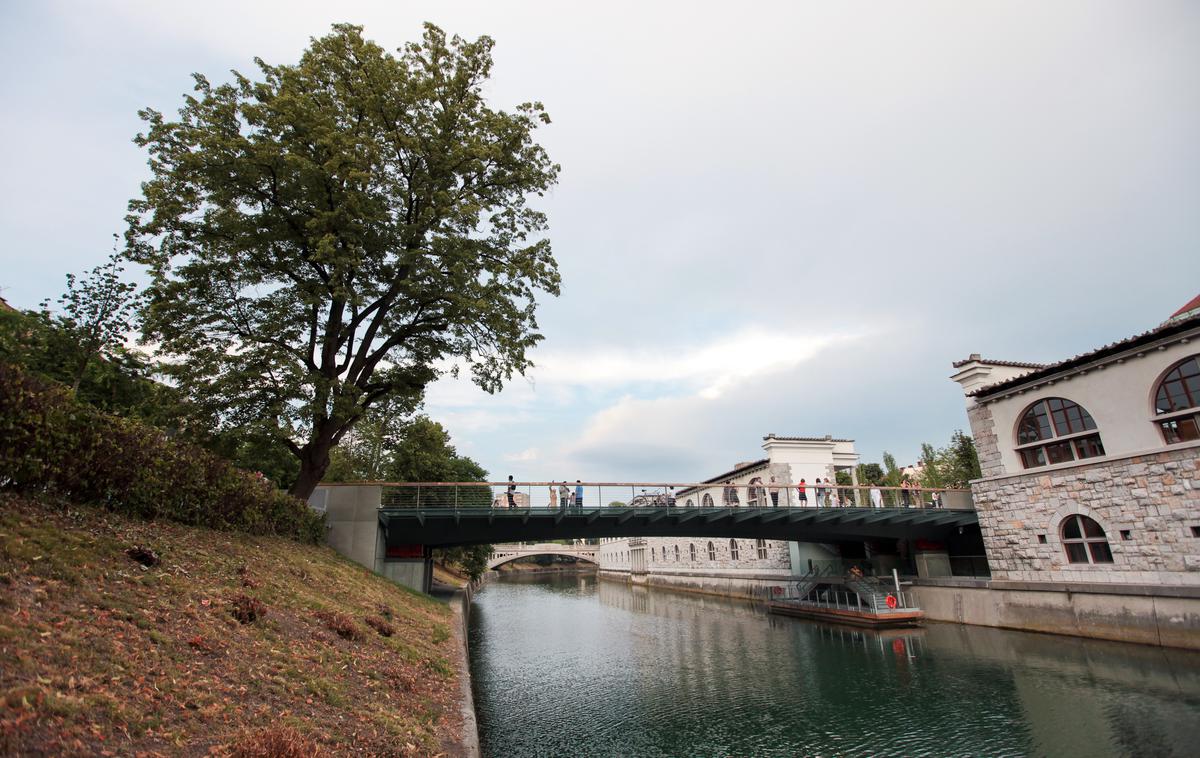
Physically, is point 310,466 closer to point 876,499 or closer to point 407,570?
point 407,570

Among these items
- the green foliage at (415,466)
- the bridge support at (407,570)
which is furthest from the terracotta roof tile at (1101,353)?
the bridge support at (407,570)

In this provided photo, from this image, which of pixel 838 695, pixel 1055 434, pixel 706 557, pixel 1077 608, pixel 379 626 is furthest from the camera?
pixel 706 557

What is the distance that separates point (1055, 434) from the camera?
2392cm

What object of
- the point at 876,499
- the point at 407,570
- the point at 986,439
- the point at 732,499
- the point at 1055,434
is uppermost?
the point at 986,439

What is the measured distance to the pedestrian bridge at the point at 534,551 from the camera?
7706 cm

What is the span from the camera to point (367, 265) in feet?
60.0

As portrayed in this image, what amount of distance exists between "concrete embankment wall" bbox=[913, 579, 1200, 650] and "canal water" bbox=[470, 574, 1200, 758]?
0.94 metres

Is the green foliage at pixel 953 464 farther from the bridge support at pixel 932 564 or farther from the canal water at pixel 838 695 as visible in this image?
the canal water at pixel 838 695

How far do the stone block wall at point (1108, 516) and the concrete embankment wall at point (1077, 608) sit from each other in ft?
2.24

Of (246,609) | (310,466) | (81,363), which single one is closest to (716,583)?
(310,466)

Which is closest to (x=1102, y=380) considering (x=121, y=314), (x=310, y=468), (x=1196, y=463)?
(x=1196, y=463)

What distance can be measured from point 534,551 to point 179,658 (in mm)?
75456

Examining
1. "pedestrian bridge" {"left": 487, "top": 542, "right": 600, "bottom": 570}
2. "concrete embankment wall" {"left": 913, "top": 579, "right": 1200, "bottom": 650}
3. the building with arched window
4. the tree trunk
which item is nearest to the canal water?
"concrete embankment wall" {"left": 913, "top": 579, "right": 1200, "bottom": 650}

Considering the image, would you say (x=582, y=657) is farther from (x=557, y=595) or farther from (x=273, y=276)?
(x=557, y=595)
